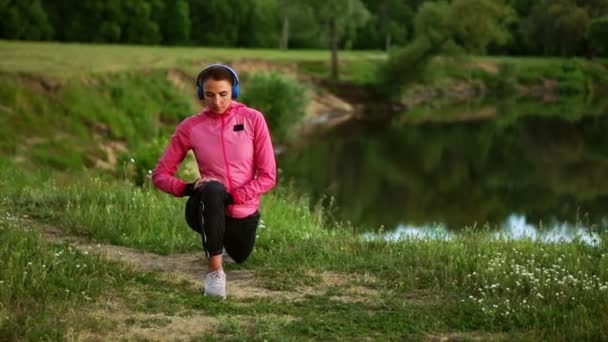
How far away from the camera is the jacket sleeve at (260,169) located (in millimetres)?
6836

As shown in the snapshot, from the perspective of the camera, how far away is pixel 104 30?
61312mm

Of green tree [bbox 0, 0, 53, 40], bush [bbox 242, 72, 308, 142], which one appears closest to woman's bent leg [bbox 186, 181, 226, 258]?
bush [bbox 242, 72, 308, 142]

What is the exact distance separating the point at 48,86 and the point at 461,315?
77.6 feet

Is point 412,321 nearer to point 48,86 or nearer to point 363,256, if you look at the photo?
point 363,256

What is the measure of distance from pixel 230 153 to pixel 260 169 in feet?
1.06

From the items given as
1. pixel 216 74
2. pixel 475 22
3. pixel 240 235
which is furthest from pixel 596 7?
pixel 216 74

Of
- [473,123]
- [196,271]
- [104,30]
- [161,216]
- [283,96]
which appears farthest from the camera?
[104,30]

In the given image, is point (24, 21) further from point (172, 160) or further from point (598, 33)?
→ point (172, 160)

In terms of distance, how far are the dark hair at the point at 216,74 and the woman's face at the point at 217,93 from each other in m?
0.03

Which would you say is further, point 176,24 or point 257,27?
point 257,27

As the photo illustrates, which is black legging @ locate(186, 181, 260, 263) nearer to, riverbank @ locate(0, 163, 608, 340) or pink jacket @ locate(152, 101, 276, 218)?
pink jacket @ locate(152, 101, 276, 218)

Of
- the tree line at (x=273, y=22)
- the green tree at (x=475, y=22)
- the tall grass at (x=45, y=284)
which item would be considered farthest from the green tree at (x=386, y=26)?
the tall grass at (x=45, y=284)

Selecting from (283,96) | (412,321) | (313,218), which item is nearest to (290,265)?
(412,321)

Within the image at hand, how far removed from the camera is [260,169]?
22.7 feet
